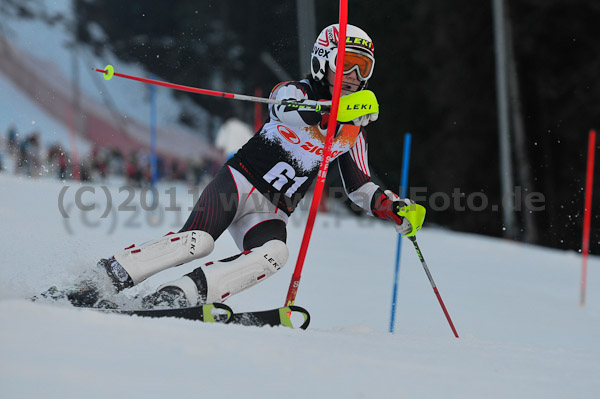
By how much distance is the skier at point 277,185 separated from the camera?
310 cm

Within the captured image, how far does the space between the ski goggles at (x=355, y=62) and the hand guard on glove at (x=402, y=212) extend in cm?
65

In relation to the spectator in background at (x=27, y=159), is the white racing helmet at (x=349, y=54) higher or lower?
higher

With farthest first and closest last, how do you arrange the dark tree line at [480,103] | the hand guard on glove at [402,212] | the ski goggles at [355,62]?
the dark tree line at [480,103] < the hand guard on glove at [402,212] < the ski goggles at [355,62]

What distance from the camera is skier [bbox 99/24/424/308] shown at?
3.10m

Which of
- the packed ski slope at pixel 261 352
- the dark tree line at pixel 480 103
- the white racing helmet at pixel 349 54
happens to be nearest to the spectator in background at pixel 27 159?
the dark tree line at pixel 480 103

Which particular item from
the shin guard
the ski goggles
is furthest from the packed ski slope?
the ski goggles

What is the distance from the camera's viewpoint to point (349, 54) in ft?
11.1

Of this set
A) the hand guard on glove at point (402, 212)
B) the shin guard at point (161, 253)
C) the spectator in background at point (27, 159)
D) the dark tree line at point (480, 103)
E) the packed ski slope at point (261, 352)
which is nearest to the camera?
the packed ski slope at point (261, 352)

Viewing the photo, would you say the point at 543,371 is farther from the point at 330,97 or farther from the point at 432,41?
the point at 432,41

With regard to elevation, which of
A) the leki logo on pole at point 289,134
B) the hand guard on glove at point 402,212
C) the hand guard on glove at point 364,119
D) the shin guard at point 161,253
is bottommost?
the shin guard at point 161,253

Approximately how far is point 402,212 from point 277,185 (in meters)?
0.66

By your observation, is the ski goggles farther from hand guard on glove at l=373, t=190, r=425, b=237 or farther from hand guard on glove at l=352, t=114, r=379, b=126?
hand guard on glove at l=373, t=190, r=425, b=237

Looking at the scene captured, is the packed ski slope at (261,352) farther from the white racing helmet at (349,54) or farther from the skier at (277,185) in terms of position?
the white racing helmet at (349,54)

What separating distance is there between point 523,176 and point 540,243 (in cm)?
158
